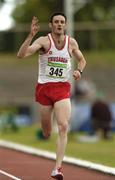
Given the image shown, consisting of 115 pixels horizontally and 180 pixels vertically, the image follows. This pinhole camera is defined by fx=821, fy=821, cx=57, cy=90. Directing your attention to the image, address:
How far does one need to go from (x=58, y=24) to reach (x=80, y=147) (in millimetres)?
9698

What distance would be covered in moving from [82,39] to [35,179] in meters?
41.0

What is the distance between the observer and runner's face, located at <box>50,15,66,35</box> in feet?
37.2

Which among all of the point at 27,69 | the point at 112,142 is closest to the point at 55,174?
the point at 112,142

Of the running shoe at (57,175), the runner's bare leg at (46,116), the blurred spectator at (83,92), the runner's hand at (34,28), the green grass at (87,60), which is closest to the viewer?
the runner's hand at (34,28)

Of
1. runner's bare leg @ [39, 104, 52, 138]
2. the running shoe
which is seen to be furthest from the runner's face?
the running shoe

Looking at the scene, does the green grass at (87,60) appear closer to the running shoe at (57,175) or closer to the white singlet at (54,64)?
the white singlet at (54,64)

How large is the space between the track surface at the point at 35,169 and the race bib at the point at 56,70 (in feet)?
5.55

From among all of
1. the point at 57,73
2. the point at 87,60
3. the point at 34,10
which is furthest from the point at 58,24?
the point at 34,10

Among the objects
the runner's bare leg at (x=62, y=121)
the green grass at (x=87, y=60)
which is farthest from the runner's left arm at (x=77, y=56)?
the green grass at (x=87, y=60)

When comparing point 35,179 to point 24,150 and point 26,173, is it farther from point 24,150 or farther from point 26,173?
point 24,150

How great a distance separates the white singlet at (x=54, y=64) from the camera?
37.4ft

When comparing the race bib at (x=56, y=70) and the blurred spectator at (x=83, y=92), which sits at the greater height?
the race bib at (x=56, y=70)

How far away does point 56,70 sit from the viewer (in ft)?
37.5

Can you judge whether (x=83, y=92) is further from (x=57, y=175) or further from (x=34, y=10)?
(x=34, y=10)
